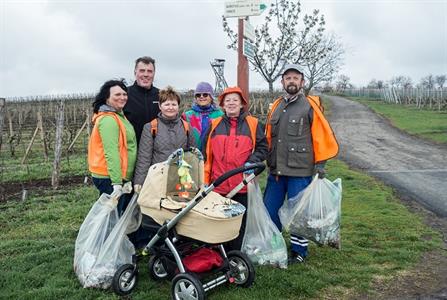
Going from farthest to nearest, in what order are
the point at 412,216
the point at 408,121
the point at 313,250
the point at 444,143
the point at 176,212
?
the point at 408,121 < the point at 444,143 < the point at 412,216 < the point at 313,250 < the point at 176,212

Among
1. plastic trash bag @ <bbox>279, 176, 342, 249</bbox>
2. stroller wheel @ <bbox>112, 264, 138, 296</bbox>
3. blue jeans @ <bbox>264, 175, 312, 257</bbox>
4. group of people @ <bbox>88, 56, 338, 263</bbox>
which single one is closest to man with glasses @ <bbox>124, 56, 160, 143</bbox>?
group of people @ <bbox>88, 56, 338, 263</bbox>

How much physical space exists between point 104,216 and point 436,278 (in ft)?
9.99

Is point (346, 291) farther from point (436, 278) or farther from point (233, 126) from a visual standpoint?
point (233, 126)

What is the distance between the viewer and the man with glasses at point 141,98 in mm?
4336

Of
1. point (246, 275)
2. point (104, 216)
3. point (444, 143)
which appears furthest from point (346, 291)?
point (444, 143)

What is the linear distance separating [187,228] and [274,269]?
1.11 meters

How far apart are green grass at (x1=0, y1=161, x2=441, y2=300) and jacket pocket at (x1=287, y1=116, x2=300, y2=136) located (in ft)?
4.24

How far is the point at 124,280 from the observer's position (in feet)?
11.8

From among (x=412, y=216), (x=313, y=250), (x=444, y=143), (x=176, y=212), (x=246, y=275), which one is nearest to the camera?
(x=176, y=212)

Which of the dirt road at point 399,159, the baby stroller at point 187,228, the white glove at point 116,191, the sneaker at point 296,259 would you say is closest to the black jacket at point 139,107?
the white glove at point 116,191

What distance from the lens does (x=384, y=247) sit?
483cm

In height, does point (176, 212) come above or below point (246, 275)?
above

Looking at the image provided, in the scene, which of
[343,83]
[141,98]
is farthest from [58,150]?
[343,83]

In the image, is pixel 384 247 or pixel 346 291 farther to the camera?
pixel 384 247
